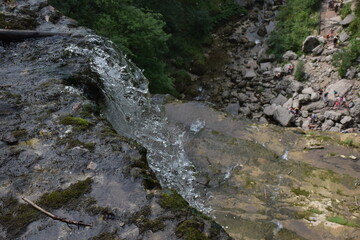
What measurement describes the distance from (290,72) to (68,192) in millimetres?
14349

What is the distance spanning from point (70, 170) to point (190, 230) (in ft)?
4.38

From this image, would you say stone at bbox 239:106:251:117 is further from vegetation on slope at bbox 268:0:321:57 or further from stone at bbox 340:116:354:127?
vegetation on slope at bbox 268:0:321:57

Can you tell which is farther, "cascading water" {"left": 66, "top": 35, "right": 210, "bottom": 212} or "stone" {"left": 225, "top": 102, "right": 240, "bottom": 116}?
"stone" {"left": 225, "top": 102, "right": 240, "bottom": 116}

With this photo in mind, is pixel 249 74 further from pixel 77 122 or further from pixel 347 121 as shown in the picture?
pixel 77 122

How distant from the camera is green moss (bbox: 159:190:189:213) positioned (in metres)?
2.63

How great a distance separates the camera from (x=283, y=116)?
1307cm

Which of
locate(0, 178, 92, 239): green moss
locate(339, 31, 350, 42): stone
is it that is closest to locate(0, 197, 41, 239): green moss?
locate(0, 178, 92, 239): green moss

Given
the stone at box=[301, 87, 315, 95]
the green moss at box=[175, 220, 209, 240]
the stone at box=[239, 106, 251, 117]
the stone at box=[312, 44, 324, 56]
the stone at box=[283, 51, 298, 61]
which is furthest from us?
the stone at box=[283, 51, 298, 61]

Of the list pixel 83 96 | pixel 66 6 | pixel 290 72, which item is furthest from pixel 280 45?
pixel 83 96

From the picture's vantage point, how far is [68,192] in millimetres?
2797

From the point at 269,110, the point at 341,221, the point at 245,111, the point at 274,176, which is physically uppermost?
the point at 341,221

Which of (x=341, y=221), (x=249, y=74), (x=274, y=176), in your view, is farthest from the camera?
(x=249, y=74)

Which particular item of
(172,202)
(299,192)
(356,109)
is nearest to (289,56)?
(356,109)

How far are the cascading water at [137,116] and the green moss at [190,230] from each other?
249 centimetres
